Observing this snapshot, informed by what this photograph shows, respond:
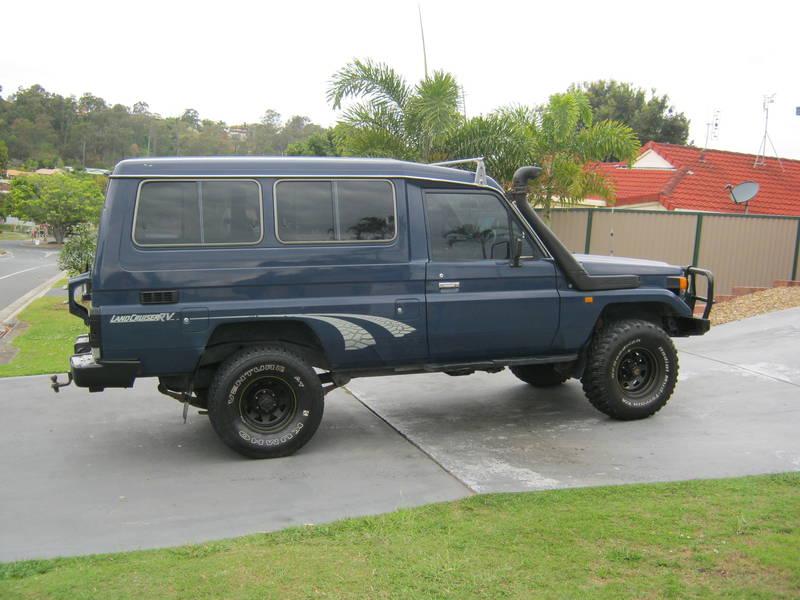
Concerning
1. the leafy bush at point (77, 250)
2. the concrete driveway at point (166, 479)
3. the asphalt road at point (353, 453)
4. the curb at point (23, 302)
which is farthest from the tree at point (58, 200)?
the concrete driveway at point (166, 479)

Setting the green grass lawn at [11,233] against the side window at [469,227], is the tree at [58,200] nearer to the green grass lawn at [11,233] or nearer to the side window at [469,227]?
the green grass lawn at [11,233]

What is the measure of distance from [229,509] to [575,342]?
133 inches

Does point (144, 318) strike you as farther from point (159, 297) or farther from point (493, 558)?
point (493, 558)

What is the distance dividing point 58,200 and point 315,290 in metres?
72.7

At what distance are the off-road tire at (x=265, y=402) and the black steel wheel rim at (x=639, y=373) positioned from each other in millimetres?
2836

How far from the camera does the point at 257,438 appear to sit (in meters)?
6.23

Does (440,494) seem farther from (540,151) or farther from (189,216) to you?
(540,151)

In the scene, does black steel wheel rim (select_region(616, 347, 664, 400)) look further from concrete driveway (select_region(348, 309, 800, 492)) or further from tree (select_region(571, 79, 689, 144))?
tree (select_region(571, 79, 689, 144))

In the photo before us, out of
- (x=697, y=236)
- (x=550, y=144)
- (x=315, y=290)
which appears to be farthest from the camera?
(x=550, y=144)

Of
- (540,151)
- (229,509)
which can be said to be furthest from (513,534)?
(540,151)

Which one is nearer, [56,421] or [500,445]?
[500,445]

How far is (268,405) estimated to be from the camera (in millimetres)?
6355

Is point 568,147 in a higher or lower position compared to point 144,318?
higher

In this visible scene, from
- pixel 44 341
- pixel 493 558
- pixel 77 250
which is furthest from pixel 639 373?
pixel 77 250
